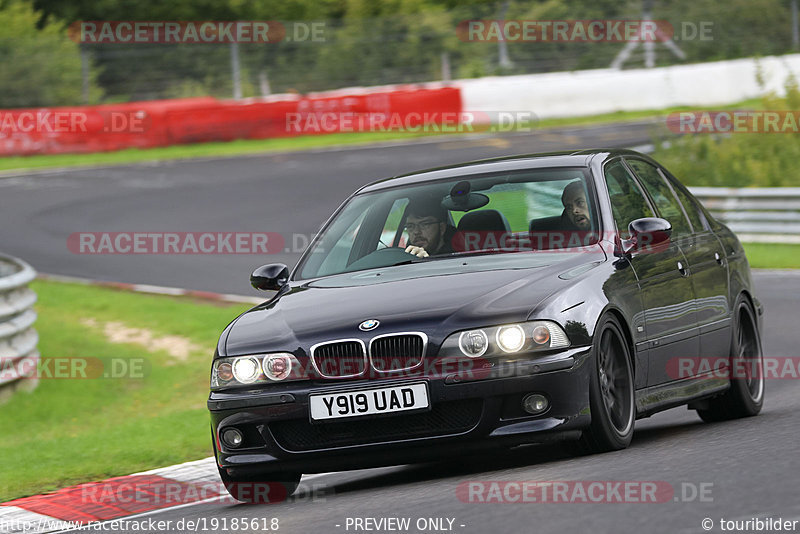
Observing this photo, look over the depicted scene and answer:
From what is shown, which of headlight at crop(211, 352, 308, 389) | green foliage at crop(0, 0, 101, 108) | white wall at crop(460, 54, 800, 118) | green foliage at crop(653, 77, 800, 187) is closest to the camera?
headlight at crop(211, 352, 308, 389)

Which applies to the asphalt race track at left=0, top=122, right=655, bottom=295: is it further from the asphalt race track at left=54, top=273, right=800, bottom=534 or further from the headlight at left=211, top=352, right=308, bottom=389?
the headlight at left=211, top=352, right=308, bottom=389

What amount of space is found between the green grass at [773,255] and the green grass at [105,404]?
21.4 feet

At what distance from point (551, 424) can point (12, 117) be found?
28140 millimetres

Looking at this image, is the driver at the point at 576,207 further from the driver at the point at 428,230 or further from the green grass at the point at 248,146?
the green grass at the point at 248,146

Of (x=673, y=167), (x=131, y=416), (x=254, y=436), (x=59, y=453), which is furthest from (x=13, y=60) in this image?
(x=254, y=436)

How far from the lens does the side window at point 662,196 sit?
801 cm

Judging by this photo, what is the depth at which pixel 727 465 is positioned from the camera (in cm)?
577

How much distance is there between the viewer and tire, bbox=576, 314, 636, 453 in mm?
6238

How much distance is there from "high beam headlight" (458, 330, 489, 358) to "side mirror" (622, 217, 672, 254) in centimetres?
134

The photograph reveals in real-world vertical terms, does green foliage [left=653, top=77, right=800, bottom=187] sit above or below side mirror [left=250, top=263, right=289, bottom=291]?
below

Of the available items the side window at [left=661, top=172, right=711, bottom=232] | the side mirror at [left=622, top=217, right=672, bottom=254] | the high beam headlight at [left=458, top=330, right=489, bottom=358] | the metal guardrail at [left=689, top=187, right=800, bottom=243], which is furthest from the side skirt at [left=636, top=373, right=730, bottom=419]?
the metal guardrail at [left=689, top=187, right=800, bottom=243]

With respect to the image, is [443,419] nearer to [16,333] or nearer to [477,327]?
[477,327]

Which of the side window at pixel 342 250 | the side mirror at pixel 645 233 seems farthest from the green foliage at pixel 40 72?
the side mirror at pixel 645 233

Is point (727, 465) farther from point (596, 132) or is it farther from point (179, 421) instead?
point (596, 132)
